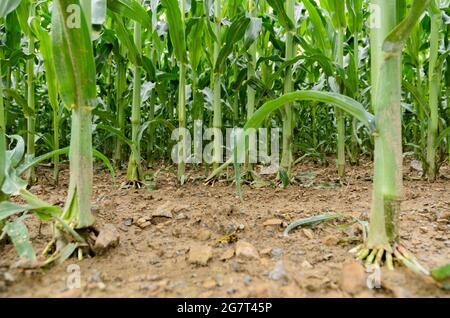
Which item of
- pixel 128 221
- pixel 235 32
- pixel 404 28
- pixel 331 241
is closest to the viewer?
pixel 404 28

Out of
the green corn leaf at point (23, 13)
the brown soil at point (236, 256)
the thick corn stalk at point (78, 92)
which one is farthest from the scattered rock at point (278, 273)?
the green corn leaf at point (23, 13)

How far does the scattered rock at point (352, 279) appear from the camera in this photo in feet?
2.29

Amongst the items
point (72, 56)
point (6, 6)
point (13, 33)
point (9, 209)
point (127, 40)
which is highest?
point (13, 33)

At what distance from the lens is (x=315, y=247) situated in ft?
3.23

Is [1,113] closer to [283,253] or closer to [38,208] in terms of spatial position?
[38,208]

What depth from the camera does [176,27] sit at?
6.16 ft

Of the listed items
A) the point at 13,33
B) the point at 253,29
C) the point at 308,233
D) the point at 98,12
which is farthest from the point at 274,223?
the point at 13,33

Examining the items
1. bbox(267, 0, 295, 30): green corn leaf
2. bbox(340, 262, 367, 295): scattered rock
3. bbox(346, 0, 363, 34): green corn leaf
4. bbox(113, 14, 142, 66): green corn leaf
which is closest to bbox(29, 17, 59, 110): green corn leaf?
bbox(113, 14, 142, 66): green corn leaf

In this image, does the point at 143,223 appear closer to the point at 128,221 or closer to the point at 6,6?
the point at 128,221

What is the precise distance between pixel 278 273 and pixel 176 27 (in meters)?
1.49

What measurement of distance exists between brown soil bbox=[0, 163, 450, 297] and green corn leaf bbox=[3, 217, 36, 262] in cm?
4

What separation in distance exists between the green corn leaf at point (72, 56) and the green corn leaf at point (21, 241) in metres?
0.31

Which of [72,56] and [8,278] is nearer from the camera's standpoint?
[8,278]

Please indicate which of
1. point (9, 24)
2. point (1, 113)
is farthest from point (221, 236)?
point (9, 24)
